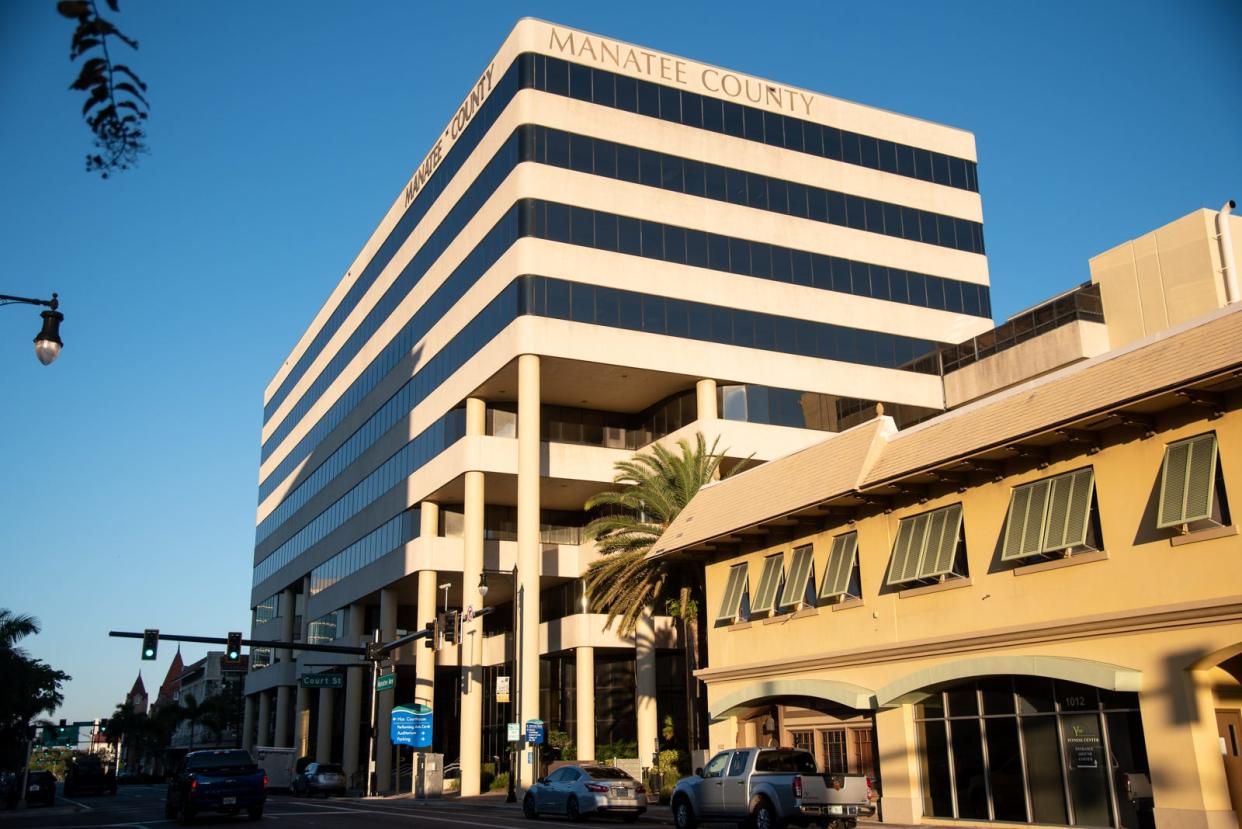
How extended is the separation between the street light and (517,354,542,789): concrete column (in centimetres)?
2828

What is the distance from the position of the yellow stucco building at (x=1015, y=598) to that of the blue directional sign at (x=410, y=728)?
2217 cm

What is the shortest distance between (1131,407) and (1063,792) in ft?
23.7

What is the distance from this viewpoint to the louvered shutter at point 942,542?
22531 millimetres

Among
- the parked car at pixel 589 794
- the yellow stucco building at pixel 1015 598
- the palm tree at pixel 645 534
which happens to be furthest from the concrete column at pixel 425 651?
the yellow stucco building at pixel 1015 598

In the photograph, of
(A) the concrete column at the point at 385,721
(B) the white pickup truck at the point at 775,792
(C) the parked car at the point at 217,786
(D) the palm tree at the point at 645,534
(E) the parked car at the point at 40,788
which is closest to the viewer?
(B) the white pickup truck at the point at 775,792

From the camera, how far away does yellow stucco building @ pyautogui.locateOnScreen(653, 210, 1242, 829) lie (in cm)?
1748

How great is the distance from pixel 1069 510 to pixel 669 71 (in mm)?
36104

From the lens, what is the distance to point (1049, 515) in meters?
20.4

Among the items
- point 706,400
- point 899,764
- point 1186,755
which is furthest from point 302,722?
point 1186,755

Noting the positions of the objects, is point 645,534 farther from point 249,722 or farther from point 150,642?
point 249,722

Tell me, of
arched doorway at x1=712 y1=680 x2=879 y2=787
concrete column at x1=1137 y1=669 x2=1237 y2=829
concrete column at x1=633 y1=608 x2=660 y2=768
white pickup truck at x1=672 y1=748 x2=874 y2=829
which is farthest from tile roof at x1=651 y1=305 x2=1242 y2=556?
concrete column at x1=633 y1=608 x2=660 y2=768

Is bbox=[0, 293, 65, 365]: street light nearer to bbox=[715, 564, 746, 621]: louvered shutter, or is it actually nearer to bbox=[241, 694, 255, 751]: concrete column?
bbox=[715, 564, 746, 621]: louvered shutter

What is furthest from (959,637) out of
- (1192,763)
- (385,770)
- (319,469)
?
(319,469)

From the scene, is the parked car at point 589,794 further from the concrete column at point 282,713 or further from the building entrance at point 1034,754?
the concrete column at point 282,713
